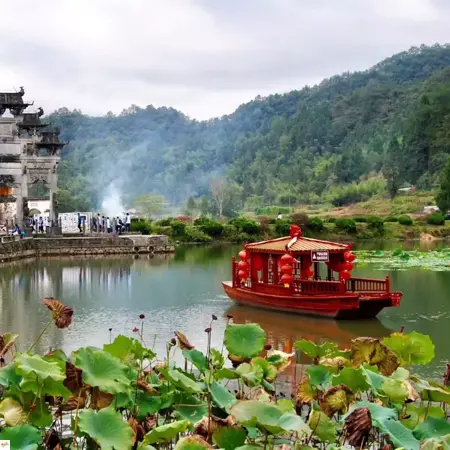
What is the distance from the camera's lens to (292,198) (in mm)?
77000

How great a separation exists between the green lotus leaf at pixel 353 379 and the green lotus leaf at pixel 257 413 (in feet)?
3.25

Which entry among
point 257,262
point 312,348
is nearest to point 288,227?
point 257,262

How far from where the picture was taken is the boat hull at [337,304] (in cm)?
1817

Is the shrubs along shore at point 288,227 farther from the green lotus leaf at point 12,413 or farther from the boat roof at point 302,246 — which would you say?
the green lotus leaf at point 12,413

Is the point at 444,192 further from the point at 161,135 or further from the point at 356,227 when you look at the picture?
the point at 161,135

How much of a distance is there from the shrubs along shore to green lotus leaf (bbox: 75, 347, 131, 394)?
3778cm

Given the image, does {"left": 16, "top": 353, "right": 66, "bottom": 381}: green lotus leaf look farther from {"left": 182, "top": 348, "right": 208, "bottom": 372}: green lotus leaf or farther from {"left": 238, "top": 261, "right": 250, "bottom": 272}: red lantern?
{"left": 238, "top": 261, "right": 250, "bottom": 272}: red lantern

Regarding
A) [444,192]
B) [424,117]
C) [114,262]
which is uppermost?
[424,117]

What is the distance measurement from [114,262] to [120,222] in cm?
861

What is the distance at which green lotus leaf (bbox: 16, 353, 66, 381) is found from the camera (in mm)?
5371

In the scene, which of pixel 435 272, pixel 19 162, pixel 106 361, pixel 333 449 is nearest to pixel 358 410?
pixel 333 449

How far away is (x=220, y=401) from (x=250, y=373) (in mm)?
634

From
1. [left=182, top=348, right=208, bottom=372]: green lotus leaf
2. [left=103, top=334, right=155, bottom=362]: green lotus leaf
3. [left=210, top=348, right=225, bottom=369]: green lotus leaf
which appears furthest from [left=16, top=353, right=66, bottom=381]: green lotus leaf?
[left=210, top=348, right=225, bottom=369]: green lotus leaf

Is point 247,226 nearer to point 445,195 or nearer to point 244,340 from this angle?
point 445,195
